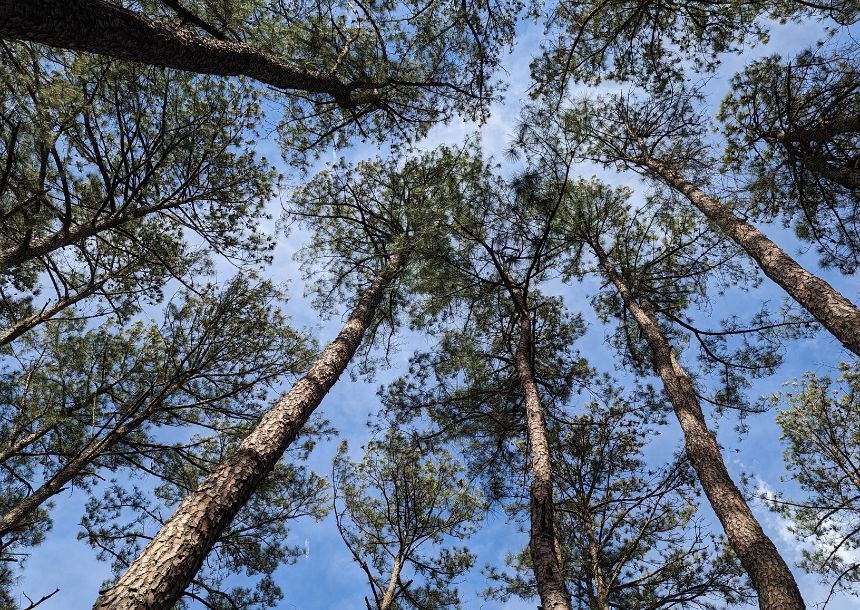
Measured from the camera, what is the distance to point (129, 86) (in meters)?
5.64

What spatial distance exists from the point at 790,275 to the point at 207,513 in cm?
693

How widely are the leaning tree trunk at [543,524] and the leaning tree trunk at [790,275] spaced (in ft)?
10.9

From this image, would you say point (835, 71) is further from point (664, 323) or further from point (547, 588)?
point (547, 588)

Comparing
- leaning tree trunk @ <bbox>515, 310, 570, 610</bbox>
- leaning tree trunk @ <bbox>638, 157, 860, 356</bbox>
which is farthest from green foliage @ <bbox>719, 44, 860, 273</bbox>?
leaning tree trunk @ <bbox>515, 310, 570, 610</bbox>

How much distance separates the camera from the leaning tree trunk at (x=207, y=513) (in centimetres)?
294

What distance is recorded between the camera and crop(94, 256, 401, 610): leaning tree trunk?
294 cm

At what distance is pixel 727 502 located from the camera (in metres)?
5.14

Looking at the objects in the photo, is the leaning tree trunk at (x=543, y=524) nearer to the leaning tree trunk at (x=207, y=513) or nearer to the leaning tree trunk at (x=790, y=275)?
the leaning tree trunk at (x=207, y=513)

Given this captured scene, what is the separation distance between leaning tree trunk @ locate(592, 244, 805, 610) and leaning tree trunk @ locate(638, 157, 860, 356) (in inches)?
75.1

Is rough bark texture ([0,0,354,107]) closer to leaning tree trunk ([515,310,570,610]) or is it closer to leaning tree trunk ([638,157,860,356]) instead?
leaning tree trunk ([515,310,570,610])

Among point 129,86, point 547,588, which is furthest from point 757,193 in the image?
point 129,86

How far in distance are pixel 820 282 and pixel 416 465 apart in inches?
240

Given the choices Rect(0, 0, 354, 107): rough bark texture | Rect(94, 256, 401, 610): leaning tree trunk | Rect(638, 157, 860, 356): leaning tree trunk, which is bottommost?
Rect(94, 256, 401, 610): leaning tree trunk

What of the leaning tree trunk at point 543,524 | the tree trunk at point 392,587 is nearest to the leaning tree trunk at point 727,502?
the leaning tree trunk at point 543,524
